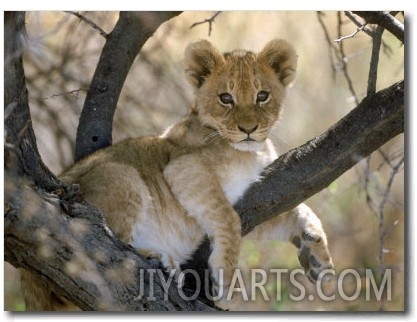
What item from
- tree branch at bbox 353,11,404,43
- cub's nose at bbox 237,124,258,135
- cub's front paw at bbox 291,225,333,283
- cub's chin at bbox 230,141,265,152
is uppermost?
tree branch at bbox 353,11,404,43

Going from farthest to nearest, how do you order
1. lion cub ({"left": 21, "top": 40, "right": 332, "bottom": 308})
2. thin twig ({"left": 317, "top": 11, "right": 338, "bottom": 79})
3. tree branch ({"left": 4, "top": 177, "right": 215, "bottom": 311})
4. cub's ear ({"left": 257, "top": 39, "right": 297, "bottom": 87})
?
thin twig ({"left": 317, "top": 11, "right": 338, "bottom": 79})
cub's ear ({"left": 257, "top": 39, "right": 297, "bottom": 87})
lion cub ({"left": 21, "top": 40, "right": 332, "bottom": 308})
tree branch ({"left": 4, "top": 177, "right": 215, "bottom": 311})

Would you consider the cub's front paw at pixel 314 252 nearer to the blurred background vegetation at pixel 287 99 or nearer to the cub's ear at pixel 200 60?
the blurred background vegetation at pixel 287 99

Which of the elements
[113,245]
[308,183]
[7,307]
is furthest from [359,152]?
[7,307]

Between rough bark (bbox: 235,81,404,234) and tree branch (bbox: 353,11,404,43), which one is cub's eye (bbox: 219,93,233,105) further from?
tree branch (bbox: 353,11,404,43)

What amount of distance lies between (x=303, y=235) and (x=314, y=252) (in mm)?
84

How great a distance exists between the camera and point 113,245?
3072mm

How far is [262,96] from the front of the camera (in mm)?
3611

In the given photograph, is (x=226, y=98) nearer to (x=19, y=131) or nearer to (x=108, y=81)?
(x=108, y=81)

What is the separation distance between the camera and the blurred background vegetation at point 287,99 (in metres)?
3.72

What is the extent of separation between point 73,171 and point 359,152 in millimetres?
1114

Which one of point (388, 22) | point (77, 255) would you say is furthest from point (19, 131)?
point (388, 22)

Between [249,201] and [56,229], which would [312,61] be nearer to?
[249,201]

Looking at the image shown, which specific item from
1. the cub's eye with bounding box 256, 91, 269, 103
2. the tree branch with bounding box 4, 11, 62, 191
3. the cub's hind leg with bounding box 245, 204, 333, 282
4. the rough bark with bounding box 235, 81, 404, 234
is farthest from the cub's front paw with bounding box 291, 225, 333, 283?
the tree branch with bounding box 4, 11, 62, 191

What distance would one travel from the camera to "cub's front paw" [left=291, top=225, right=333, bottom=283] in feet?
11.9
